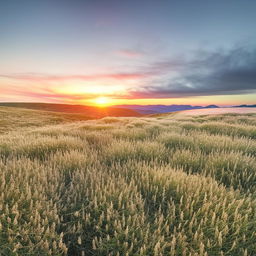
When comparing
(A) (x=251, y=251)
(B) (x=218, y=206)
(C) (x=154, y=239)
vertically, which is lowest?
(A) (x=251, y=251)

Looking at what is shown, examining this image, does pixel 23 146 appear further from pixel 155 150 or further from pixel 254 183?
pixel 254 183

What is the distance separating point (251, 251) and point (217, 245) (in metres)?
0.36

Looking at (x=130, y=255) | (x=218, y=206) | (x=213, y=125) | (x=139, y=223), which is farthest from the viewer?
(x=213, y=125)

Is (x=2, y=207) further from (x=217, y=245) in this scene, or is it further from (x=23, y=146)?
Answer: (x=23, y=146)

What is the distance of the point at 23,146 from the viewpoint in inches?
185

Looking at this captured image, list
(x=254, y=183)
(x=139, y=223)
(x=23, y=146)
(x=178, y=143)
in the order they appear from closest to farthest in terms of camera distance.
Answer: (x=139, y=223), (x=254, y=183), (x=23, y=146), (x=178, y=143)

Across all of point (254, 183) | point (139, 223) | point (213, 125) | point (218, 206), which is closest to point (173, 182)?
point (218, 206)

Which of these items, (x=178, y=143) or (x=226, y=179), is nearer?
(x=226, y=179)

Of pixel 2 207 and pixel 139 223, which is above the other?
pixel 2 207

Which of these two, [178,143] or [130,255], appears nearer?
[130,255]

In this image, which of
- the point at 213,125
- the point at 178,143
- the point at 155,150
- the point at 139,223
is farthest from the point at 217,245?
the point at 213,125

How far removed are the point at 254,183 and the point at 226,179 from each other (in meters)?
0.39

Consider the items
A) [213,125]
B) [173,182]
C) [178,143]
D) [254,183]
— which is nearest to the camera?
[173,182]

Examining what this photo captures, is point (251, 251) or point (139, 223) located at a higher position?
point (139, 223)
